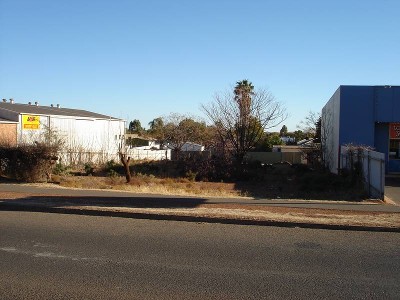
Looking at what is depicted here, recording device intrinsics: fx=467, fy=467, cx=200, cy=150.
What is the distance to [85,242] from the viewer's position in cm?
820

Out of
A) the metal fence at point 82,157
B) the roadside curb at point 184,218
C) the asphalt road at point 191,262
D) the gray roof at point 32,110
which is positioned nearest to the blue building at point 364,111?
the metal fence at point 82,157

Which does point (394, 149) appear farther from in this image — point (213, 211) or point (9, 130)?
point (9, 130)

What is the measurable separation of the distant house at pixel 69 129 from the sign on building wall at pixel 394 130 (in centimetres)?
1982

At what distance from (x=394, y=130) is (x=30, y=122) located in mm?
26907

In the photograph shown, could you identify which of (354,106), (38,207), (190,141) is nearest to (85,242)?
(38,207)

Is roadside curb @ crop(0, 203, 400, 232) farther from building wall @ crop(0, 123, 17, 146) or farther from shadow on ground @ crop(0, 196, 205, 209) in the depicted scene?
building wall @ crop(0, 123, 17, 146)

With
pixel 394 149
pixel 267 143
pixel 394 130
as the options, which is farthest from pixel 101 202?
pixel 267 143

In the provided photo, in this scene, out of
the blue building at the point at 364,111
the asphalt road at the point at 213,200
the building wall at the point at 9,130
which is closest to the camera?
the asphalt road at the point at 213,200

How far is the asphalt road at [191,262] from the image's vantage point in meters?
5.58

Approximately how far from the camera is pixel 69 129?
41.3 meters

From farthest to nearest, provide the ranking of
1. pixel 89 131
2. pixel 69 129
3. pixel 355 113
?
1. pixel 89 131
2. pixel 69 129
3. pixel 355 113

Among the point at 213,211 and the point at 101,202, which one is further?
the point at 101,202

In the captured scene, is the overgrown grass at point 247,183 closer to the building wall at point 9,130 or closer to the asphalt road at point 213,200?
the asphalt road at point 213,200

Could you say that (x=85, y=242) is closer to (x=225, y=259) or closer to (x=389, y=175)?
(x=225, y=259)
